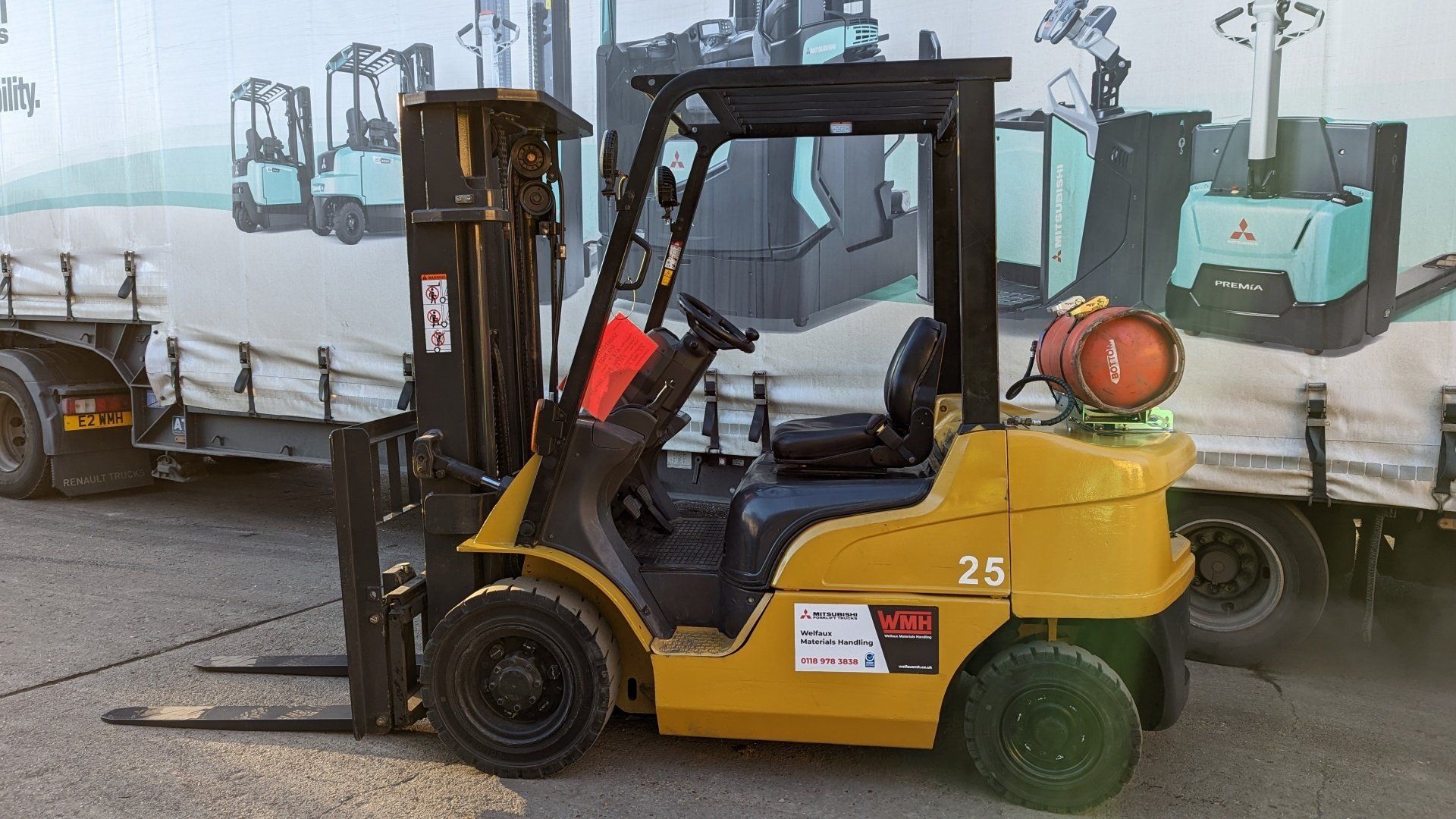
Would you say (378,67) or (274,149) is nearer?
(378,67)

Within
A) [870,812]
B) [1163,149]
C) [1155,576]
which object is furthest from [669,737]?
[1163,149]

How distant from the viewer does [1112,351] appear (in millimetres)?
3104

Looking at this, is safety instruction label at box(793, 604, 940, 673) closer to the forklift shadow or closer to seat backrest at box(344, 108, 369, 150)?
the forklift shadow

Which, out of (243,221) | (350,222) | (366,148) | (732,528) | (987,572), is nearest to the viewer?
(987,572)

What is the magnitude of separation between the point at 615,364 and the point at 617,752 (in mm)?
1408

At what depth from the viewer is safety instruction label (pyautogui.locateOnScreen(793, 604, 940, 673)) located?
123 inches

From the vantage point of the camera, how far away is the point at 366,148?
6.24 meters

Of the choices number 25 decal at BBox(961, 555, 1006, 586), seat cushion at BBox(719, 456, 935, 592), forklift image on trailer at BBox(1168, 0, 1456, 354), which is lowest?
number 25 decal at BBox(961, 555, 1006, 586)

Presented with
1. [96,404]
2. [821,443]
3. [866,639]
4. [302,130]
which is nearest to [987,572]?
[866,639]

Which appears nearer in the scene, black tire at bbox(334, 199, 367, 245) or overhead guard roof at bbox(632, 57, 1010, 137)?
overhead guard roof at bbox(632, 57, 1010, 137)

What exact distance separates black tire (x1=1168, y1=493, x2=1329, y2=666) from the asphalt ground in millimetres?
136

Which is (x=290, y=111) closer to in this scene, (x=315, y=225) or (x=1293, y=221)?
(x=315, y=225)

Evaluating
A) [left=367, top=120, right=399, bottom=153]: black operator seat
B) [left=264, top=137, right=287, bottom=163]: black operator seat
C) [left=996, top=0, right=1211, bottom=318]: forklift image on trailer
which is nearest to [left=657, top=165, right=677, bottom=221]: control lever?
[left=996, top=0, right=1211, bottom=318]: forklift image on trailer

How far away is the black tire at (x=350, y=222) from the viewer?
6316 mm
